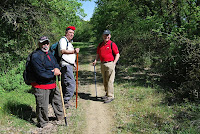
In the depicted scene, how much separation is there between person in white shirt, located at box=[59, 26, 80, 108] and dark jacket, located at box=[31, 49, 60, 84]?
2.81 feet

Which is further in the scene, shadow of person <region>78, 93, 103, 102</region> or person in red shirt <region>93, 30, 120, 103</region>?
shadow of person <region>78, 93, 103, 102</region>

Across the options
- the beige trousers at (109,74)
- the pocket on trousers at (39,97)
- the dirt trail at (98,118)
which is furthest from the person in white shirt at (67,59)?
the pocket on trousers at (39,97)

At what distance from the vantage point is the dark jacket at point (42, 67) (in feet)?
13.8

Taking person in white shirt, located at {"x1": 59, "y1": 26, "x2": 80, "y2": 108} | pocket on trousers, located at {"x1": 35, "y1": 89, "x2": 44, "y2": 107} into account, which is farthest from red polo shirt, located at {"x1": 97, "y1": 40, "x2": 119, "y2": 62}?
pocket on trousers, located at {"x1": 35, "y1": 89, "x2": 44, "y2": 107}

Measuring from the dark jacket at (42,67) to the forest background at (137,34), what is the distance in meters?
3.70

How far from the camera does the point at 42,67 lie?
4273 millimetres

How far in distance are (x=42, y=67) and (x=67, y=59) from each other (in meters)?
1.35

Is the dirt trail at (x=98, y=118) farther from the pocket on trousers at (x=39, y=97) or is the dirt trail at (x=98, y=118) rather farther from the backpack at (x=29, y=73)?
the backpack at (x=29, y=73)

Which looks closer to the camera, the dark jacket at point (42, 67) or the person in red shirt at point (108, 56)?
the dark jacket at point (42, 67)

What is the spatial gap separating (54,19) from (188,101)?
27.3 feet

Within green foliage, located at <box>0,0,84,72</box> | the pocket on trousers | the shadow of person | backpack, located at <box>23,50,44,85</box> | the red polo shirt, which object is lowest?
the shadow of person

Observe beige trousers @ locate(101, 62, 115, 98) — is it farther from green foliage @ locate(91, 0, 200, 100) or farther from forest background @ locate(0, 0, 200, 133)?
green foliage @ locate(91, 0, 200, 100)

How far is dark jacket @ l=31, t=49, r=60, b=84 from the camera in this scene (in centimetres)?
420

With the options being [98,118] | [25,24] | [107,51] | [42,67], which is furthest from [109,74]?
[25,24]
